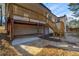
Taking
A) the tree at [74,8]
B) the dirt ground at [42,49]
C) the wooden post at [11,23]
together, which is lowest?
the dirt ground at [42,49]

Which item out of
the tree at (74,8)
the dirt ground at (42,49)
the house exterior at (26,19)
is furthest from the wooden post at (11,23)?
the tree at (74,8)

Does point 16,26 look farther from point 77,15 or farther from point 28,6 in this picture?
point 77,15

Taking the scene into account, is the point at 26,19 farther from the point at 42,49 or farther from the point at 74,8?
the point at 74,8

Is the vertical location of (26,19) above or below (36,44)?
above

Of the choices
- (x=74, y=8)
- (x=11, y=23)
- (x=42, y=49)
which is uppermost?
(x=74, y=8)

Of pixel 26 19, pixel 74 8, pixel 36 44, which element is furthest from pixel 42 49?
pixel 74 8

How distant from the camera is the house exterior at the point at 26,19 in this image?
2.01m

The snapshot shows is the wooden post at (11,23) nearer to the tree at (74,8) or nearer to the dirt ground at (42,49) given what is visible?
the dirt ground at (42,49)

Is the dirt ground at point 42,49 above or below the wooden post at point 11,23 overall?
below

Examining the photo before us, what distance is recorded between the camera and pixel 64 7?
2.03 metres

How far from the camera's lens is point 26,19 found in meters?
2.06

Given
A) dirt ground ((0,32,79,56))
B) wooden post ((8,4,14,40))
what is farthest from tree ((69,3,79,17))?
wooden post ((8,4,14,40))

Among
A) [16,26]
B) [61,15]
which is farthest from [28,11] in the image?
[61,15]

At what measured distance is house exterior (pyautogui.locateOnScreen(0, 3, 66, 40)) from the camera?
2.01 m
